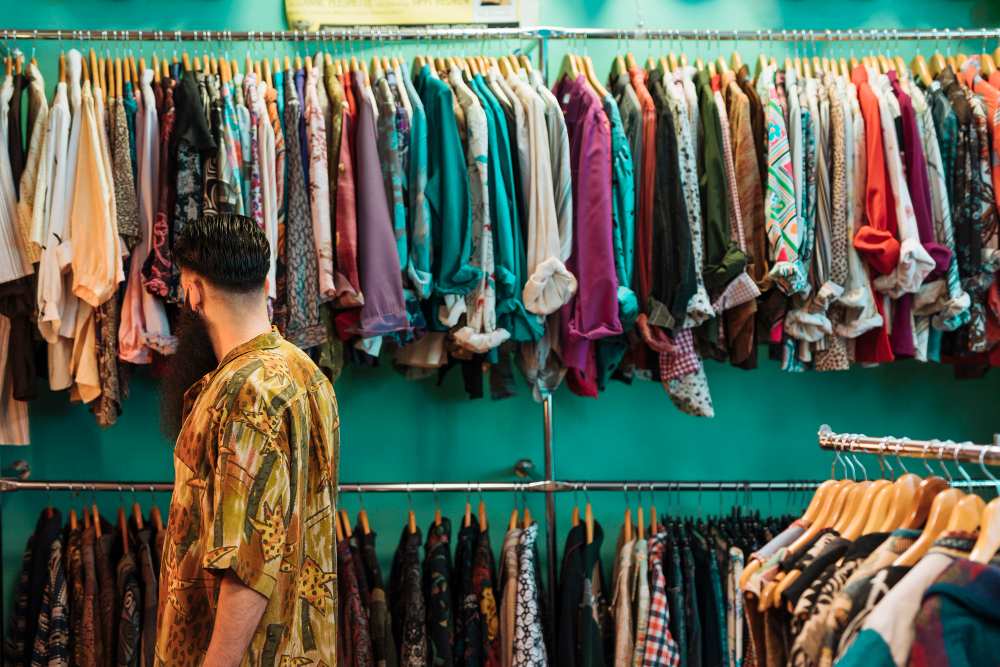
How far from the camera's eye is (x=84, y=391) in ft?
10.6

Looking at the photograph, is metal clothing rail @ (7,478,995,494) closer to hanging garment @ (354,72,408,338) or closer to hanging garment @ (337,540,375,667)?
hanging garment @ (337,540,375,667)

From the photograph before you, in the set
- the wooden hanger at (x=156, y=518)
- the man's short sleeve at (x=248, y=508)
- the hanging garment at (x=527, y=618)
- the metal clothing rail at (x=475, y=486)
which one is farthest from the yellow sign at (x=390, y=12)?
the man's short sleeve at (x=248, y=508)

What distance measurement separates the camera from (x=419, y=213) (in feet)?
10.5

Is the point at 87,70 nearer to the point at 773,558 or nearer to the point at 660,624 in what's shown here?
the point at 660,624

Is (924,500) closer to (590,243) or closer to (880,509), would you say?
(880,509)

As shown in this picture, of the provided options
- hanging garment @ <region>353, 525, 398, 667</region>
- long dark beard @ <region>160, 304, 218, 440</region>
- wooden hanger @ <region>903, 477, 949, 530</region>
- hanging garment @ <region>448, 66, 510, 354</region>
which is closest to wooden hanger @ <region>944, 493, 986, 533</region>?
wooden hanger @ <region>903, 477, 949, 530</region>

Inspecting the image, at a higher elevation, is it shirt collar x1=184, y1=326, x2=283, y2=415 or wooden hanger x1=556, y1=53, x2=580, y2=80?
wooden hanger x1=556, y1=53, x2=580, y2=80

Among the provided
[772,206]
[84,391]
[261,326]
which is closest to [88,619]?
[84,391]

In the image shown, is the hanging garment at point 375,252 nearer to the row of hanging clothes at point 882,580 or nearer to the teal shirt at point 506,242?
the teal shirt at point 506,242

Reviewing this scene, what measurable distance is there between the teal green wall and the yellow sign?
0.10 m

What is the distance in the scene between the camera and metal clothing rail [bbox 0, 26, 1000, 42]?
3400mm

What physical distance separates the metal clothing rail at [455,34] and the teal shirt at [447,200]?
0.30 metres

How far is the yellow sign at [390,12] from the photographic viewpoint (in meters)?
3.73

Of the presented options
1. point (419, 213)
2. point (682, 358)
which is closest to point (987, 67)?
point (682, 358)
